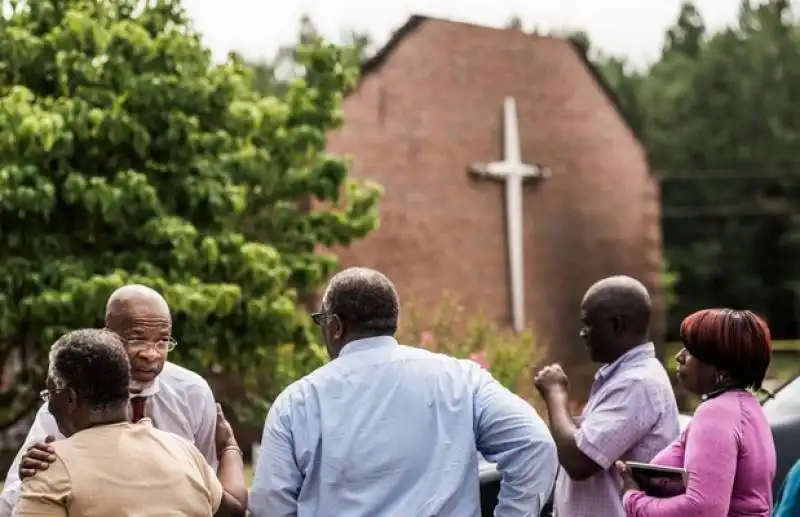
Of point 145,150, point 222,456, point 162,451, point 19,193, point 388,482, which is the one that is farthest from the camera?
point 145,150

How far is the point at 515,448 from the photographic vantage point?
12.1ft

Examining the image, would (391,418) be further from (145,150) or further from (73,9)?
(73,9)

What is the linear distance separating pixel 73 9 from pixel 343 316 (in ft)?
30.7

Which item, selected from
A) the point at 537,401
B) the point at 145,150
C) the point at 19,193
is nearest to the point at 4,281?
the point at 19,193

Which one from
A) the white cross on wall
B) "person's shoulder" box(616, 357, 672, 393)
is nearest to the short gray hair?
"person's shoulder" box(616, 357, 672, 393)

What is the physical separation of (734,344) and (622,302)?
0.64 m

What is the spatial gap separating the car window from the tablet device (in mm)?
3152

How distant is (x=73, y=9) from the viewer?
483 inches

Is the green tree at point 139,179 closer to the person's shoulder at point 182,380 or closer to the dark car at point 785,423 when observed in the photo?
the dark car at point 785,423

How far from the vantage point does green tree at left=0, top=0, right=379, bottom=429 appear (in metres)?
11.1

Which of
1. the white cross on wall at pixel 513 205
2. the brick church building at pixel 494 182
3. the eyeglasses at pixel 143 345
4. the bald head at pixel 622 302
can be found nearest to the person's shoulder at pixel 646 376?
the bald head at pixel 622 302

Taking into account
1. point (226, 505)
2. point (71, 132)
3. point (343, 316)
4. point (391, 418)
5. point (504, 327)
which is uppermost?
point (71, 132)

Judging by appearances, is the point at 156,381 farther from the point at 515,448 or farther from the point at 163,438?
the point at 515,448

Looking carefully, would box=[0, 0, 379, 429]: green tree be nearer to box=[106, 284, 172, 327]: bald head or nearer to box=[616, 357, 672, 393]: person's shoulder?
box=[106, 284, 172, 327]: bald head
